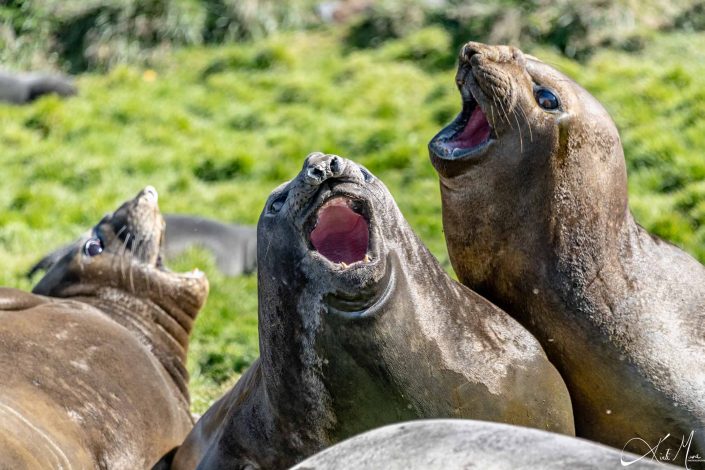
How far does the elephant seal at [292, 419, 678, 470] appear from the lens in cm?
266

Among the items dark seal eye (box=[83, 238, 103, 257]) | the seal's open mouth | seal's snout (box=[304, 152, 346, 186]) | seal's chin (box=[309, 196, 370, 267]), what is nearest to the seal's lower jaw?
seal's chin (box=[309, 196, 370, 267])

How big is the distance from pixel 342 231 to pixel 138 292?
9.94 feet

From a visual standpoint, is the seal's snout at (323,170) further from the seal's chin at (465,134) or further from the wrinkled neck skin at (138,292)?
the wrinkled neck skin at (138,292)

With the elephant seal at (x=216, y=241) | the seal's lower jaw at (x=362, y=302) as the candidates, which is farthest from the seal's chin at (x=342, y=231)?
the elephant seal at (x=216, y=241)

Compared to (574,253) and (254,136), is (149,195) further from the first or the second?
(254,136)

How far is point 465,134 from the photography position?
4496 mm

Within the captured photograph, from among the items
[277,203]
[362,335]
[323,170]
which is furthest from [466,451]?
[277,203]

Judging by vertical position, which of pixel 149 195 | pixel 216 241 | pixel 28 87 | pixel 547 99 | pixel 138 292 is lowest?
pixel 28 87

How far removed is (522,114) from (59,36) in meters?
12.8

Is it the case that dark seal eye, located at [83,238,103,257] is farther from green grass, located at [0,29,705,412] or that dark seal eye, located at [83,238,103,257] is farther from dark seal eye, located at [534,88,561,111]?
→ dark seal eye, located at [534,88,561,111]

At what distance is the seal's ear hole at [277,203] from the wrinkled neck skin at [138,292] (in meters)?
2.64

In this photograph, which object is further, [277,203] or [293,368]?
[277,203]

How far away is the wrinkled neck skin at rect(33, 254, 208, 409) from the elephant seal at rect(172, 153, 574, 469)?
2.63 m

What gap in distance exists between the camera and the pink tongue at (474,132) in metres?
4.45
